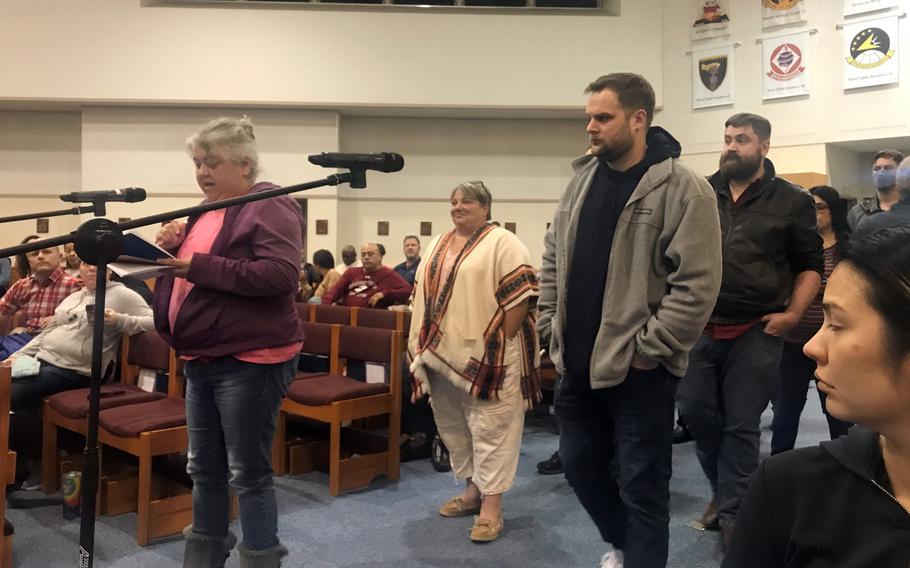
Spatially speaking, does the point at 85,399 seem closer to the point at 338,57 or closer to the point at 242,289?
the point at 242,289

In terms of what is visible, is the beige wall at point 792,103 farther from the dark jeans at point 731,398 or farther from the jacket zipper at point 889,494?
the jacket zipper at point 889,494

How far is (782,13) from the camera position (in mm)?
8492

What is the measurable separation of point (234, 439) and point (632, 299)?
1.18 metres

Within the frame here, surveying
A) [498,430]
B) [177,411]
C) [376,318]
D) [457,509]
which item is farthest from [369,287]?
[498,430]

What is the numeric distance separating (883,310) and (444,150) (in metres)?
9.38

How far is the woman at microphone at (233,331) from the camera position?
2021mm

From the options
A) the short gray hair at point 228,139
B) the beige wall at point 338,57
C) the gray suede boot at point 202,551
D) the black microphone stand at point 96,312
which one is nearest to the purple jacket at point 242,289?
the short gray hair at point 228,139

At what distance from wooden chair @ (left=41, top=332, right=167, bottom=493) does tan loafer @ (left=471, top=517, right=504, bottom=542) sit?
64.5 inches

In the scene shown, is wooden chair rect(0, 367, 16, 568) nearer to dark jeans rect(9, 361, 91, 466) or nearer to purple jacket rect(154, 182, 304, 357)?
purple jacket rect(154, 182, 304, 357)

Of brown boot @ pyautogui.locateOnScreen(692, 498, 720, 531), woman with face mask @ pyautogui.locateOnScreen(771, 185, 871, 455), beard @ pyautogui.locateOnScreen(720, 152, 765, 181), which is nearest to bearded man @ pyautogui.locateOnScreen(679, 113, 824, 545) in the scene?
beard @ pyautogui.locateOnScreen(720, 152, 765, 181)

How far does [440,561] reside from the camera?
2.66 m

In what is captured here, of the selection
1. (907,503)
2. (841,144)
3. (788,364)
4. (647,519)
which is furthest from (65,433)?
(841,144)

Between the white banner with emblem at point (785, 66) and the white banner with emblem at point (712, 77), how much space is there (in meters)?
0.40

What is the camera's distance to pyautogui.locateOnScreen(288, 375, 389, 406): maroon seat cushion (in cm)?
344
